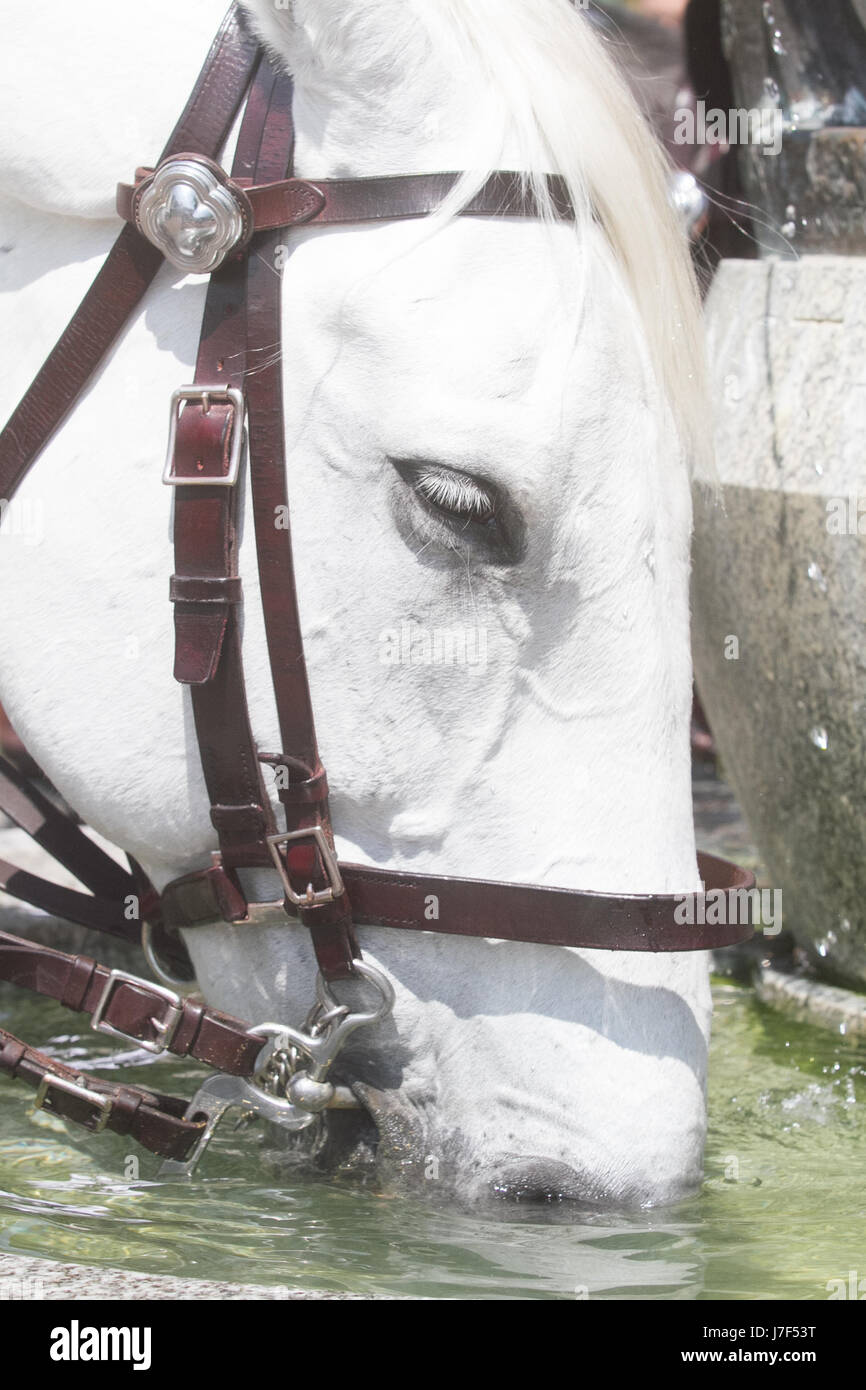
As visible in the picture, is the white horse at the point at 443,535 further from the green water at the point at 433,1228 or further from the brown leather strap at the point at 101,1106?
the brown leather strap at the point at 101,1106

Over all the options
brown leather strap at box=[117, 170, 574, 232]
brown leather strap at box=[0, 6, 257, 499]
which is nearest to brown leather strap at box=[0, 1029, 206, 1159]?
brown leather strap at box=[0, 6, 257, 499]

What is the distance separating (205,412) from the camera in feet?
6.74

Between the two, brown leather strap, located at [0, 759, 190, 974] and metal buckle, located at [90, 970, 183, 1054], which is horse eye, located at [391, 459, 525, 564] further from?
brown leather strap, located at [0, 759, 190, 974]

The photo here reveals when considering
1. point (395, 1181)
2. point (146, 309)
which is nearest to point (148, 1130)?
point (395, 1181)

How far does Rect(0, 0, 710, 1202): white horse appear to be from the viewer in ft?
6.63

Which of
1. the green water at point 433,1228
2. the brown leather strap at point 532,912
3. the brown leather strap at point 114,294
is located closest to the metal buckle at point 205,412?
the brown leather strap at point 114,294

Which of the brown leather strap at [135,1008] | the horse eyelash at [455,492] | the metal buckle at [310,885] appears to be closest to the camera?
the horse eyelash at [455,492]

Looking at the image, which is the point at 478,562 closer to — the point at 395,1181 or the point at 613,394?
the point at 613,394

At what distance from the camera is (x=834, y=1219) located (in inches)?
90.8

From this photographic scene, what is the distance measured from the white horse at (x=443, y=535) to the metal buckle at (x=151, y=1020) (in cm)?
20

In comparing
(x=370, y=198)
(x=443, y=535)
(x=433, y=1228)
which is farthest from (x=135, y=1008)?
(x=370, y=198)

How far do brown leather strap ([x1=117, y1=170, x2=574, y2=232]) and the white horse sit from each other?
2 centimetres

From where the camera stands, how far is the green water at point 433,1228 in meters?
1.99

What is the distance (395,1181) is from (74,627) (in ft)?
2.84
